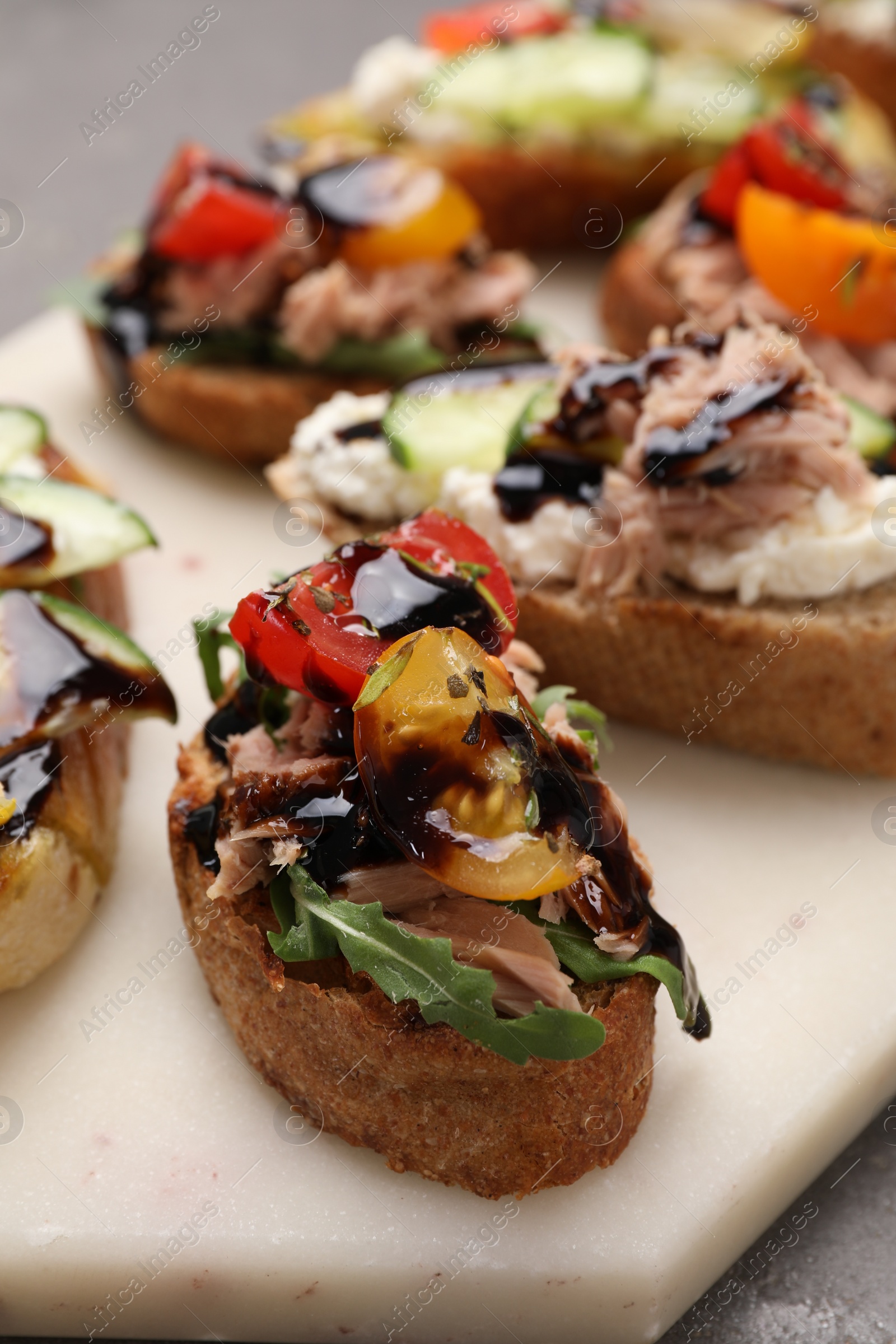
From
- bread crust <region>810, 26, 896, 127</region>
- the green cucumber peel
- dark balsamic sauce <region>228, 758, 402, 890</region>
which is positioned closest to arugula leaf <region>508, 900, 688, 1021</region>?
dark balsamic sauce <region>228, 758, 402, 890</region>

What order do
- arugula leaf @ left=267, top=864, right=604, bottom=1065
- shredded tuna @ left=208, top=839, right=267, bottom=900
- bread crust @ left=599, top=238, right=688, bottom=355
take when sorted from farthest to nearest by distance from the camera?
bread crust @ left=599, top=238, right=688, bottom=355, shredded tuna @ left=208, top=839, right=267, bottom=900, arugula leaf @ left=267, top=864, right=604, bottom=1065

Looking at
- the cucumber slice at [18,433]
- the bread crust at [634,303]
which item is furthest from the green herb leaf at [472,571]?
the bread crust at [634,303]

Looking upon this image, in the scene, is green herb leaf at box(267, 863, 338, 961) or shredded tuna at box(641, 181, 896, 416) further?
shredded tuna at box(641, 181, 896, 416)

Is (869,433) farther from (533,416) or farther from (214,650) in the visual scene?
(214,650)

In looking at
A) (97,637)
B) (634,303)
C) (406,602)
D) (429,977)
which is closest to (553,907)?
(429,977)

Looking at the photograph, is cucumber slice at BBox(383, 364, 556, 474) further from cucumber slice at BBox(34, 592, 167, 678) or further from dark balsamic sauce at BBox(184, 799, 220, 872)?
dark balsamic sauce at BBox(184, 799, 220, 872)
